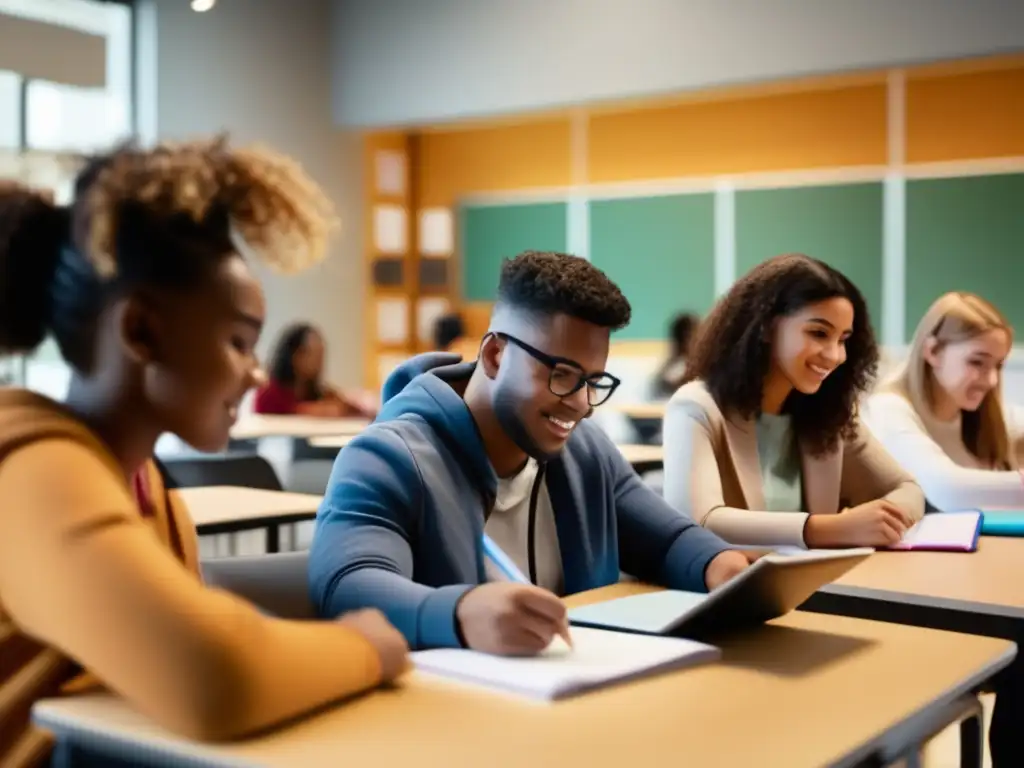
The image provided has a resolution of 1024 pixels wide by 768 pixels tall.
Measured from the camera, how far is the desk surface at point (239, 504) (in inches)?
133

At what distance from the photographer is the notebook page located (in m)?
2.52

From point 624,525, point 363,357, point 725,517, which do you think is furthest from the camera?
point 363,357

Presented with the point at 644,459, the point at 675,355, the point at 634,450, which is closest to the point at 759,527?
the point at 644,459

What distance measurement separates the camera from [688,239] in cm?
847

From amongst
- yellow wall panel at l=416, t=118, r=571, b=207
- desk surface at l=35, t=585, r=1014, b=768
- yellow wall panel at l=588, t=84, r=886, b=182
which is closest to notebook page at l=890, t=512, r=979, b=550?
desk surface at l=35, t=585, r=1014, b=768

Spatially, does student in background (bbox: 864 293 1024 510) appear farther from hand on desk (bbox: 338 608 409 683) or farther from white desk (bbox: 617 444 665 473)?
hand on desk (bbox: 338 608 409 683)

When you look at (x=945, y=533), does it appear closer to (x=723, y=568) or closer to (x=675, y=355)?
(x=723, y=568)

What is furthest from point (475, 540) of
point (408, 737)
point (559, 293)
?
point (408, 737)

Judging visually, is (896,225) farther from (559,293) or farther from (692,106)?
(559,293)

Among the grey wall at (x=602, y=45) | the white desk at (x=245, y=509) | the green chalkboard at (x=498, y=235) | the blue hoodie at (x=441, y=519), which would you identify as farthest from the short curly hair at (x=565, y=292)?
the green chalkboard at (x=498, y=235)

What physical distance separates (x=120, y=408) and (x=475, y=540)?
2.69ft

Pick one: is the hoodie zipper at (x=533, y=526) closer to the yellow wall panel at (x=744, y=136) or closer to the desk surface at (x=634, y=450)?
the desk surface at (x=634, y=450)

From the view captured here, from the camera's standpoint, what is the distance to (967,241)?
733cm

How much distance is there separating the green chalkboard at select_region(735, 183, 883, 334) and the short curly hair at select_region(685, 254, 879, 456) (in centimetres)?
473
